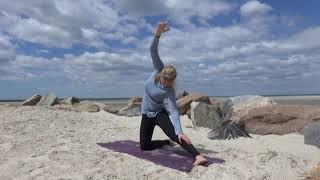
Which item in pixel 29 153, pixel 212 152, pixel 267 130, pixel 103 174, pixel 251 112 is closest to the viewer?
pixel 103 174

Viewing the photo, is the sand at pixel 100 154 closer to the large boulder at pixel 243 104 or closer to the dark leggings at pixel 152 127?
the dark leggings at pixel 152 127

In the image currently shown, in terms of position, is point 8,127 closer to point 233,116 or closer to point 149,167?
point 149,167

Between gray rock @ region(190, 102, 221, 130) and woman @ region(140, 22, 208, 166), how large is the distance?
4095 mm

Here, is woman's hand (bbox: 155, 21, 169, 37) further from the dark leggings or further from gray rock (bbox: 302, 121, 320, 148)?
gray rock (bbox: 302, 121, 320, 148)

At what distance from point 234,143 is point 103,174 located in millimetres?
3996

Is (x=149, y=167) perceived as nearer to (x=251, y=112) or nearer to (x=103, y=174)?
(x=103, y=174)

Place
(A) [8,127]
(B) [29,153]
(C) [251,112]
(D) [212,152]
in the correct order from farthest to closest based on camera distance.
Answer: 1. (C) [251,112]
2. (A) [8,127]
3. (D) [212,152]
4. (B) [29,153]

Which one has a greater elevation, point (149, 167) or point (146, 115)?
point (146, 115)

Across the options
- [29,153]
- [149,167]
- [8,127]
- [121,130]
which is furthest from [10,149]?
[121,130]

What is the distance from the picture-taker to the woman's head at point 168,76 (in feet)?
26.0

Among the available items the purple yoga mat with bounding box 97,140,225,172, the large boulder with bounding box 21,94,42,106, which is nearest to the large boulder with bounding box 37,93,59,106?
the large boulder with bounding box 21,94,42,106

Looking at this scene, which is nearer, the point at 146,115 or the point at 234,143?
the point at 146,115

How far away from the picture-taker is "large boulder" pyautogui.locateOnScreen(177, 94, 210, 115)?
15380 mm

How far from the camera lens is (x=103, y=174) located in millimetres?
7379
